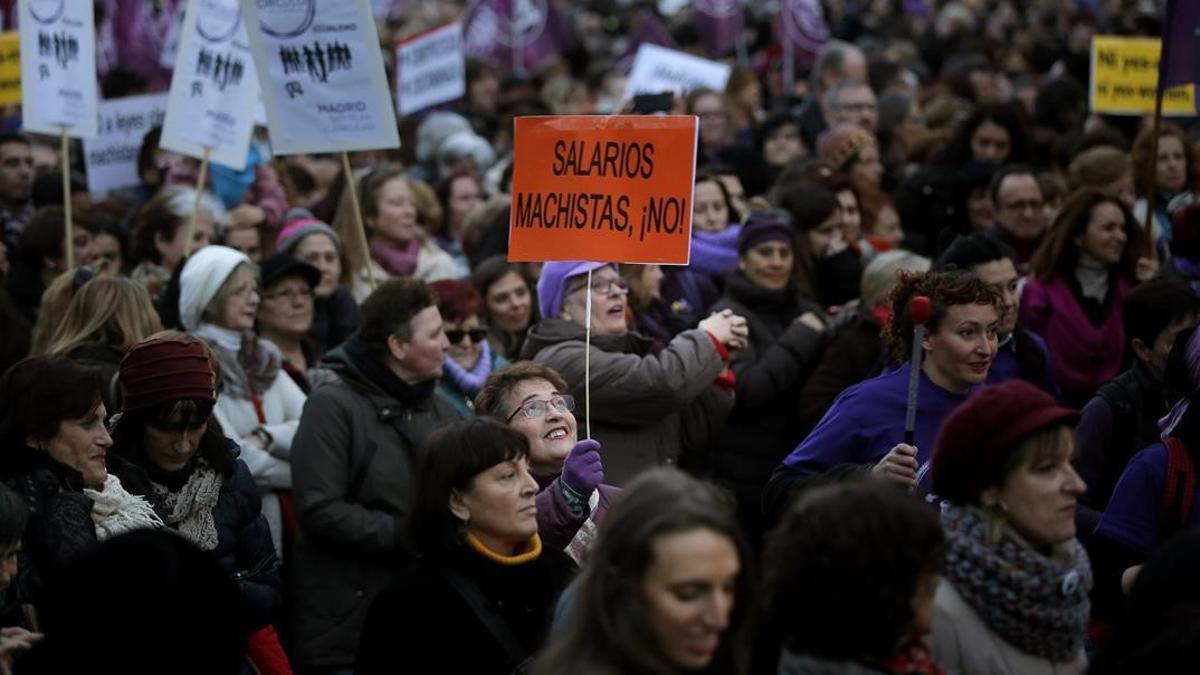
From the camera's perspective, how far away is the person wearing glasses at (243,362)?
818cm

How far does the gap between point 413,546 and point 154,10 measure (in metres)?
19.5

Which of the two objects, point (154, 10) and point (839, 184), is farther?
point (154, 10)

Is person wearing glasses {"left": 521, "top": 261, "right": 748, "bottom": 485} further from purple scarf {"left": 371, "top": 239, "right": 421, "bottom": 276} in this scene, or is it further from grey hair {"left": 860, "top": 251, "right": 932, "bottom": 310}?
purple scarf {"left": 371, "top": 239, "right": 421, "bottom": 276}

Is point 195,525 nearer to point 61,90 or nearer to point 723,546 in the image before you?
point 723,546

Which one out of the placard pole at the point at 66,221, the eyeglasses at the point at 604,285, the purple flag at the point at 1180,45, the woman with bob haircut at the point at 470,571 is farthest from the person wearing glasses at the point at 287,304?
the purple flag at the point at 1180,45

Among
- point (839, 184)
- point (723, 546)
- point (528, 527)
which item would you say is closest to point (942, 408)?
point (528, 527)

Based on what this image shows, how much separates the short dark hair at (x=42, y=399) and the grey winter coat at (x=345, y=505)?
1477 mm

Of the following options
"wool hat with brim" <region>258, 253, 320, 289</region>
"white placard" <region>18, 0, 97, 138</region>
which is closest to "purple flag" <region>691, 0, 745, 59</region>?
"white placard" <region>18, 0, 97, 138</region>

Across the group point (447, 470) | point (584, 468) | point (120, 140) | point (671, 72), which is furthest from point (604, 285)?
point (671, 72)

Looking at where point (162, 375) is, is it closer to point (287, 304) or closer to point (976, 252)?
point (287, 304)

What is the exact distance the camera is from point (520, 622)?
17.4ft

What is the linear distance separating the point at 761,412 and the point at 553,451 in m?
2.64

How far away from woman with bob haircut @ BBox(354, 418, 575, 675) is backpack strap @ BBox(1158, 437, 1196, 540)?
73.5 inches

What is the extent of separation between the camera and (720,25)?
69.8 feet
